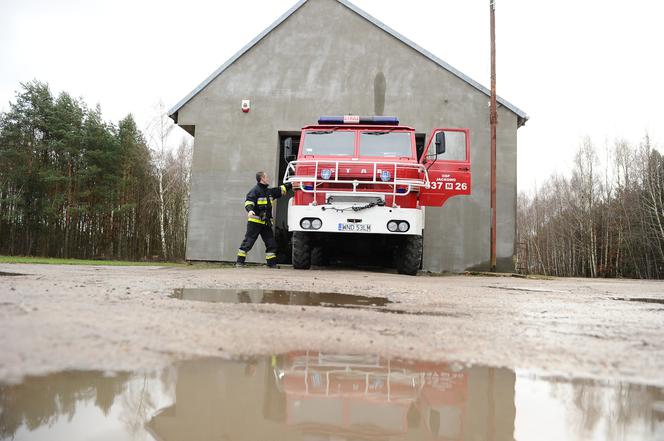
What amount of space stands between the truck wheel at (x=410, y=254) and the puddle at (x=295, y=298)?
4.69m

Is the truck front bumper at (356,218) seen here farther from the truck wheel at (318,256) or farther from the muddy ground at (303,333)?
the muddy ground at (303,333)

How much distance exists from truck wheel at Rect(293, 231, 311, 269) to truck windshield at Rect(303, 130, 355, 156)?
168 cm

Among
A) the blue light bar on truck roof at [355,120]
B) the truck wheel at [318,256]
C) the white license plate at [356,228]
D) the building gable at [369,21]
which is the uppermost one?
the building gable at [369,21]

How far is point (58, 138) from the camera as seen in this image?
103ft

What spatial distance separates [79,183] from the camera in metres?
31.4

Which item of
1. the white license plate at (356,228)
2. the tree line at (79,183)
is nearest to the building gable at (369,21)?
the white license plate at (356,228)

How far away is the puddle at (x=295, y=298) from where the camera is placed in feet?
11.5

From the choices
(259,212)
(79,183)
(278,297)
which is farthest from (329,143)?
(79,183)

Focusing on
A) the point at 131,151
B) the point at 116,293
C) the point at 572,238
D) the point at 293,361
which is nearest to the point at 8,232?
the point at 131,151

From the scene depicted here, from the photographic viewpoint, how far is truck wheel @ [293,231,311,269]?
904 cm

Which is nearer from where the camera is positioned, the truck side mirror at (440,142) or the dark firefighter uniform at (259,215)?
the truck side mirror at (440,142)

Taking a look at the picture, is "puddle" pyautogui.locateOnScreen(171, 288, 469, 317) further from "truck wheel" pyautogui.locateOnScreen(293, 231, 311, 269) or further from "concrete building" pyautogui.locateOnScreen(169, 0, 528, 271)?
"concrete building" pyautogui.locateOnScreen(169, 0, 528, 271)

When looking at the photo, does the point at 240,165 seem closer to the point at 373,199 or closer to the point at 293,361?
the point at 373,199

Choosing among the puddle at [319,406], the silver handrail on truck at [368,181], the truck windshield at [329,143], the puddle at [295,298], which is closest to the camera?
the puddle at [319,406]
